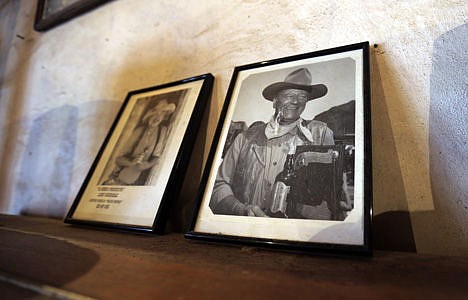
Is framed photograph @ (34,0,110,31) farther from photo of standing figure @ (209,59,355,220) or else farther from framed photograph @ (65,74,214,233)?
photo of standing figure @ (209,59,355,220)

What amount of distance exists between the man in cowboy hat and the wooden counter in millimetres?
118

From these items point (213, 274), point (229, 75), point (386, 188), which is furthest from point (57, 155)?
point (386, 188)

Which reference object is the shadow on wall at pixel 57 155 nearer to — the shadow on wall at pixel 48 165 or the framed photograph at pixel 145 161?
the shadow on wall at pixel 48 165

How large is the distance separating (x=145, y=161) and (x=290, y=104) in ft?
1.67

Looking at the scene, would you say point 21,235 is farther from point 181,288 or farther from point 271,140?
point 271,140

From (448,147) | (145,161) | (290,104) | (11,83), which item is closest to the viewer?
(448,147)

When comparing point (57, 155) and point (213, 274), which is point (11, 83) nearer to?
point (57, 155)

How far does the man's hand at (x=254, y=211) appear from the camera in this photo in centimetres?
68

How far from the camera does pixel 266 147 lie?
77cm

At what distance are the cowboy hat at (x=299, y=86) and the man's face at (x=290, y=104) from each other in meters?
0.01

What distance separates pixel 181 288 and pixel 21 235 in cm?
66

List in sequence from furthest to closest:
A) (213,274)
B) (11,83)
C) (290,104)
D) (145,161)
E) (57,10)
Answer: (11,83)
(57,10)
(145,161)
(290,104)
(213,274)

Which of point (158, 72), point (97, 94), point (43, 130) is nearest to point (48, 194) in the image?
point (43, 130)

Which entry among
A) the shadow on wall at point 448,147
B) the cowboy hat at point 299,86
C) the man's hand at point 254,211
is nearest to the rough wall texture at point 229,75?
the shadow on wall at point 448,147
